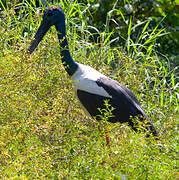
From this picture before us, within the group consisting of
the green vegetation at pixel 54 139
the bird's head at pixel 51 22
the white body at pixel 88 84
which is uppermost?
the bird's head at pixel 51 22

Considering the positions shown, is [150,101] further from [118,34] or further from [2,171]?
[2,171]

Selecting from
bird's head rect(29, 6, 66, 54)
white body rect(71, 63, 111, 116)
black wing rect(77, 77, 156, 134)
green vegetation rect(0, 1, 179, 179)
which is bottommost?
black wing rect(77, 77, 156, 134)

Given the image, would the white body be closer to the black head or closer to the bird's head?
the bird's head

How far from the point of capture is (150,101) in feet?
17.2

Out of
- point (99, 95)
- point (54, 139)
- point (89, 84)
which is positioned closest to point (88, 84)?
point (89, 84)

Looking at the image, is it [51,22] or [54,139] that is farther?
[51,22]

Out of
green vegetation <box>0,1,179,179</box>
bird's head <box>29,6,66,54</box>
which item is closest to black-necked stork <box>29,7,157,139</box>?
green vegetation <box>0,1,179,179</box>

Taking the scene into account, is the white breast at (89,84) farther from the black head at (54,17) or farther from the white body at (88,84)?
the black head at (54,17)

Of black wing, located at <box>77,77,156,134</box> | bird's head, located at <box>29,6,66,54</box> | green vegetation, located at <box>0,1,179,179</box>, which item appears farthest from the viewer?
bird's head, located at <box>29,6,66,54</box>

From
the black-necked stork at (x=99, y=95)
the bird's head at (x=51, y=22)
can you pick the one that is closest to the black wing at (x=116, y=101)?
the black-necked stork at (x=99, y=95)

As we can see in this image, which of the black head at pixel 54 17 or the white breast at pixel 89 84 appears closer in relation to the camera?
the white breast at pixel 89 84

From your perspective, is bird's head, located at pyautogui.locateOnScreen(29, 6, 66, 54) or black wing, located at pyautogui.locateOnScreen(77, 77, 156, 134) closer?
black wing, located at pyautogui.locateOnScreen(77, 77, 156, 134)

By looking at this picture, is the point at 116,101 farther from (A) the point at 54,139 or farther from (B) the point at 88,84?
(A) the point at 54,139

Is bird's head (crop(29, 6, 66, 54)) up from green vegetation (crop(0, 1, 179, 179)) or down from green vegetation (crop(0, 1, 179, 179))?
up
